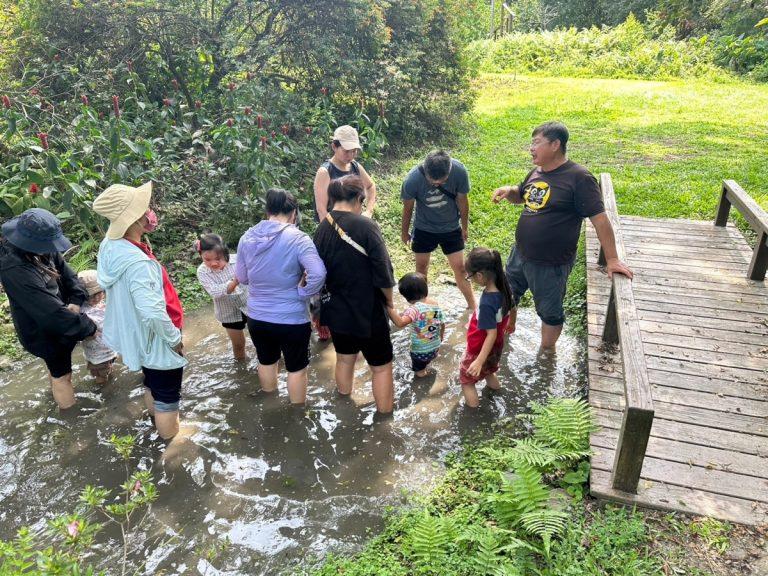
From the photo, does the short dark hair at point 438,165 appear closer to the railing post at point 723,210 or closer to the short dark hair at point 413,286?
the short dark hair at point 413,286

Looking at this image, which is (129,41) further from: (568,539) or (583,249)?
(568,539)

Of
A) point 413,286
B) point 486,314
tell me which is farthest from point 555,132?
point 413,286

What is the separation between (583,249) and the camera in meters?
7.25

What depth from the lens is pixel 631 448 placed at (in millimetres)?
2986

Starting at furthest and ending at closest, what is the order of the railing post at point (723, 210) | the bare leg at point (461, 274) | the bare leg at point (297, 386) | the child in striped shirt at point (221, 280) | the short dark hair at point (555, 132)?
the railing post at point (723, 210), the bare leg at point (461, 274), the child in striped shirt at point (221, 280), the bare leg at point (297, 386), the short dark hair at point (555, 132)

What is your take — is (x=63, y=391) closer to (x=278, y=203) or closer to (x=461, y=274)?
(x=278, y=203)

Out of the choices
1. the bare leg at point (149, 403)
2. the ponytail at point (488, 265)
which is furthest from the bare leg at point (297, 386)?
the ponytail at point (488, 265)

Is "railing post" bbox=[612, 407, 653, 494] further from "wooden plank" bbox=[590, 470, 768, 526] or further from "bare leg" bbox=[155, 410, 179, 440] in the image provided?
"bare leg" bbox=[155, 410, 179, 440]

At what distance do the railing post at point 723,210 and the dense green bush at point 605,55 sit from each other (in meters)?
12.7

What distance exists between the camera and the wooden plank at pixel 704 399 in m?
3.83

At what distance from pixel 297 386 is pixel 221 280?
3.60 ft

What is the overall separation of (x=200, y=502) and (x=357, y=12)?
8665 mm

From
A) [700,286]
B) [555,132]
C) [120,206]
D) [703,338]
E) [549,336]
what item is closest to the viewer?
[120,206]

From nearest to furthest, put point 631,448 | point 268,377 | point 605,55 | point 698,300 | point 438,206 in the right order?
point 631,448
point 268,377
point 438,206
point 698,300
point 605,55
